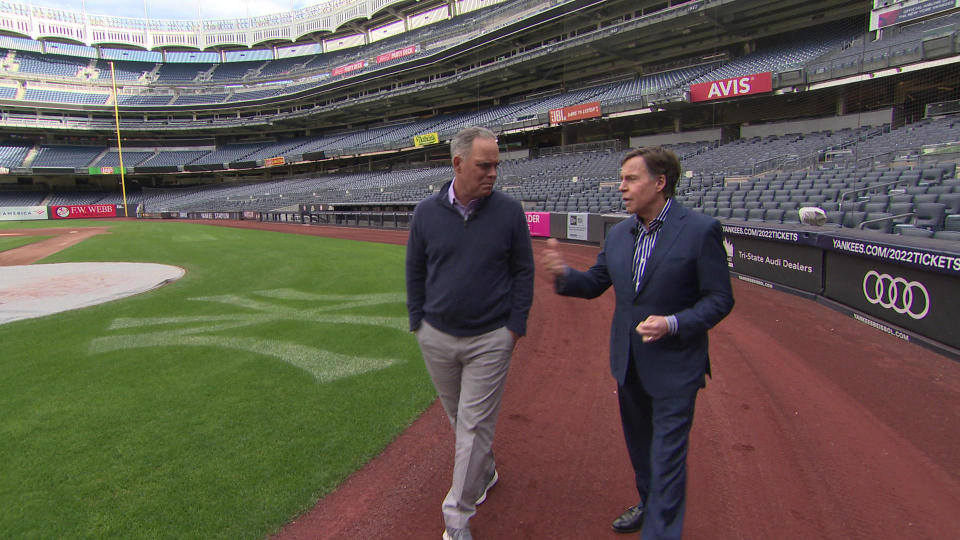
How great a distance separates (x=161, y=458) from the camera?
10.9 ft

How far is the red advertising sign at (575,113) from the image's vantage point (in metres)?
29.9

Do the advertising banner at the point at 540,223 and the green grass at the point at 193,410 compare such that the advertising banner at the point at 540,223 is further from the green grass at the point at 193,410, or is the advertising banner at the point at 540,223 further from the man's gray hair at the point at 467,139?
the man's gray hair at the point at 467,139

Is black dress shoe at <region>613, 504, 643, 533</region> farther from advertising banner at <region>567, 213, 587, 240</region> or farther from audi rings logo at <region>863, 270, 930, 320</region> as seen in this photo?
advertising banner at <region>567, 213, 587, 240</region>

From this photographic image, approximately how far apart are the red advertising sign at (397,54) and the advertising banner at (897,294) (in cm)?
5112

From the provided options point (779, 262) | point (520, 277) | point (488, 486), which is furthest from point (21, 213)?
point (779, 262)

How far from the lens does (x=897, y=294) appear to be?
6023 millimetres

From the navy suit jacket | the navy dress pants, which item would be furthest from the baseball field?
the navy suit jacket

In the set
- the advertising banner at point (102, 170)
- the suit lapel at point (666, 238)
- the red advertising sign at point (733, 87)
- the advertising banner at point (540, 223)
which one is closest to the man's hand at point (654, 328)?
the suit lapel at point (666, 238)

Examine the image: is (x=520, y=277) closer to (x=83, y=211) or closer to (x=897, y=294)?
(x=897, y=294)

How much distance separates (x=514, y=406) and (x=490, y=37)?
41.4m

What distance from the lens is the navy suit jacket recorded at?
216 centimetres

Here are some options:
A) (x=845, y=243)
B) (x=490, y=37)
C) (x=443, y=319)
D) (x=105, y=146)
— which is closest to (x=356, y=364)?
(x=443, y=319)

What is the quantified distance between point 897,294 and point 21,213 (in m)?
70.7

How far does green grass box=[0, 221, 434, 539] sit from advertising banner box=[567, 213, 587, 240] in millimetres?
12250
